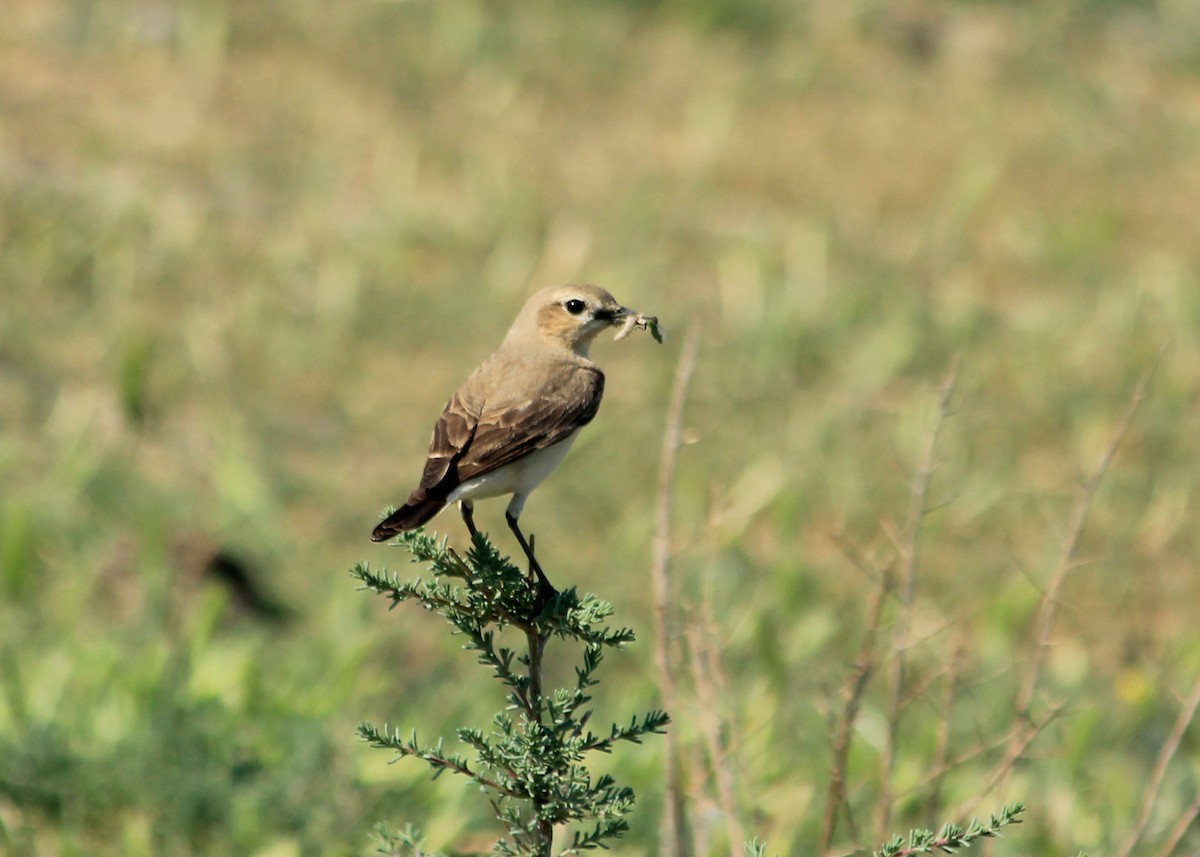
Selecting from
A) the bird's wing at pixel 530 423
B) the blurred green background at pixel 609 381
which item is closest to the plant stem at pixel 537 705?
the bird's wing at pixel 530 423

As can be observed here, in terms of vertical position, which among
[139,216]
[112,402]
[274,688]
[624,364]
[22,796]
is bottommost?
[22,796]

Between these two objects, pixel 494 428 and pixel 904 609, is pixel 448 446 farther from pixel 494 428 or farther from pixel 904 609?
pixel 904 609

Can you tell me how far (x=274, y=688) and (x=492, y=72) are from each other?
7265 mm

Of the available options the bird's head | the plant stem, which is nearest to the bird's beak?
the bird's head

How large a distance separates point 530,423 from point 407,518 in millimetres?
488

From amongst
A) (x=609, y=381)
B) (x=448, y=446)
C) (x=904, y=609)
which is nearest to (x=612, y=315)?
(x=448, y=446)

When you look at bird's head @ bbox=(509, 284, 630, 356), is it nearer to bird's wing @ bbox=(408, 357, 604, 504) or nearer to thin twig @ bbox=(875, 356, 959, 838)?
bird's wing @ bbox=(408, 357, 604, 504)

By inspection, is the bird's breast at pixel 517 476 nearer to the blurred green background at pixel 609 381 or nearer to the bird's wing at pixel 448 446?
the bird's wing at pixel 448 446

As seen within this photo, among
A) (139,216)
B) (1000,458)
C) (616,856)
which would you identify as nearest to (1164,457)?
(1000,458)

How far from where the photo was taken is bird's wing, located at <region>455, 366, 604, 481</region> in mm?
3064

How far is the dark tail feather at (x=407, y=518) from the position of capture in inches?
104

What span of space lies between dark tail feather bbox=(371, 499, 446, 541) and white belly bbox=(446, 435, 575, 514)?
191mm

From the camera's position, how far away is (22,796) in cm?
446

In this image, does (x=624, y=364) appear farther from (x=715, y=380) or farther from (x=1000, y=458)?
(x=1000, y=458)
